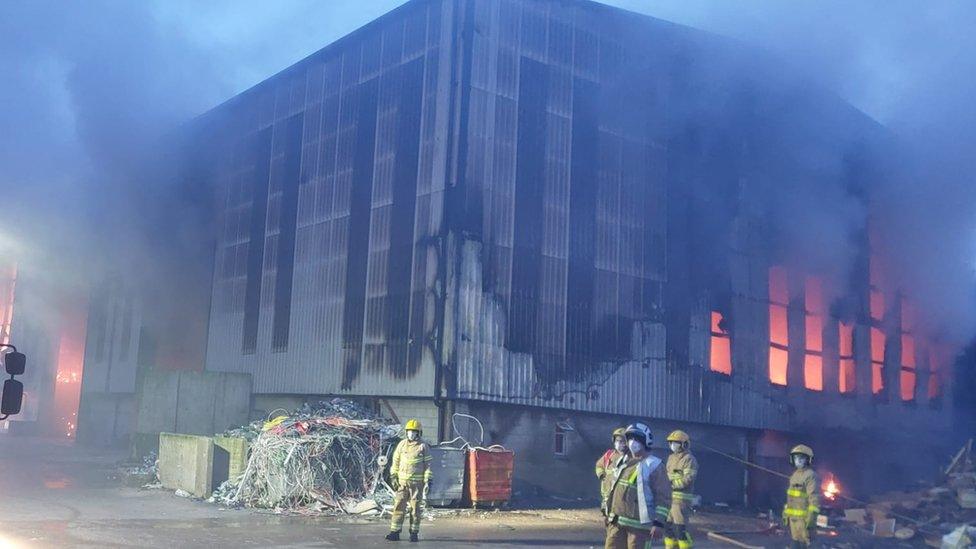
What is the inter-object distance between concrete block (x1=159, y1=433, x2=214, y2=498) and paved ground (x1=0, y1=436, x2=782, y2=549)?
12.9 inches

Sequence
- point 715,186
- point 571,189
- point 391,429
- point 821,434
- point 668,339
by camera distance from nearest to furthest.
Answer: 1. point 391,429
2. point 571,189
3. point 668,339
4. point 715,186
5. point 821,434

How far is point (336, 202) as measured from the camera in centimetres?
2005

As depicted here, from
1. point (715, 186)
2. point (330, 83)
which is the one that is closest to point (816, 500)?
point (715, 186)

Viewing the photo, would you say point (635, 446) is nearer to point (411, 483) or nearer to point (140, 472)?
point (411, 483)

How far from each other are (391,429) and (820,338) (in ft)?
43.8

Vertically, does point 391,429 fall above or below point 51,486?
above

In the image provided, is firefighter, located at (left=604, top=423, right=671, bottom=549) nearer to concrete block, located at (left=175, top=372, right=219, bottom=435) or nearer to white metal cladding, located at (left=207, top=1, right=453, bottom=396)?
white metal cladding, located at (left=207, top=1, right=453, bottom=396)

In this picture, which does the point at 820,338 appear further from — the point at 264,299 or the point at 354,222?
the point at 264,299

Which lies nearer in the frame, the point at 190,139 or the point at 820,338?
the point at 820,338

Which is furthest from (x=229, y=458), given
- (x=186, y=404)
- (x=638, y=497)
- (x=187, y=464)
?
(x=638, y=497)

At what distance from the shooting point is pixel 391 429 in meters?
15.2

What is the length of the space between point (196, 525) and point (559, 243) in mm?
9175

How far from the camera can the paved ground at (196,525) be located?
10.1m

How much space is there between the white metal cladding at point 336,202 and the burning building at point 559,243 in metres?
0.07
